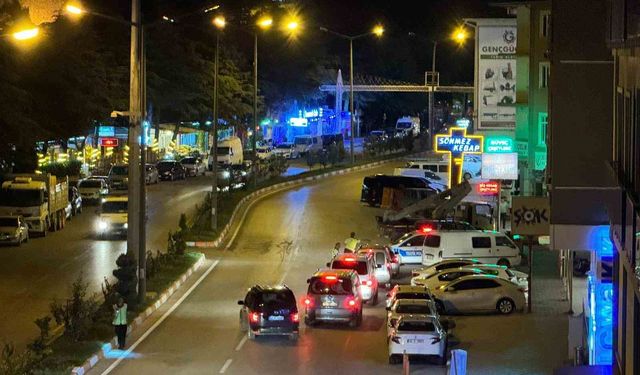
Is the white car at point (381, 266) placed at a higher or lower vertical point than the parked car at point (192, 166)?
lower

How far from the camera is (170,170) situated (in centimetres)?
7138

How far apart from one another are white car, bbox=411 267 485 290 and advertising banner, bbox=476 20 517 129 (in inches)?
866

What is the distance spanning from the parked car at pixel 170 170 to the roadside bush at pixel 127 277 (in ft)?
136

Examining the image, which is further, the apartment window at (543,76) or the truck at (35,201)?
the apartment window at (543,76)

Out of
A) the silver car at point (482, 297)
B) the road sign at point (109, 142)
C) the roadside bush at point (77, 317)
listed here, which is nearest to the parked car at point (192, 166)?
the road sign at point (109, 142)

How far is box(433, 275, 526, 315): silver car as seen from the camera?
31.2 metres

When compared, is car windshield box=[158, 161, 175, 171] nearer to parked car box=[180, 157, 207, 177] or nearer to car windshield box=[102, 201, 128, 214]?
parked car box=[180, 157, 207, 177]

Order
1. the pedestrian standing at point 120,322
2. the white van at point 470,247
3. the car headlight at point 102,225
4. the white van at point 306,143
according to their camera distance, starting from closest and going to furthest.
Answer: the pedestrian standing at point 120,322, the white van at point 470,247, the car headlight at point 102,225, the white van at point 306,143

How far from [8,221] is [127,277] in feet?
54.7

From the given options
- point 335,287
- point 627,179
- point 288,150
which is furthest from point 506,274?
point 288,150

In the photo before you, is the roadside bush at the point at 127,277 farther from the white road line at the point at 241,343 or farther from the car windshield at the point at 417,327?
the car windshield at the point at 417,327

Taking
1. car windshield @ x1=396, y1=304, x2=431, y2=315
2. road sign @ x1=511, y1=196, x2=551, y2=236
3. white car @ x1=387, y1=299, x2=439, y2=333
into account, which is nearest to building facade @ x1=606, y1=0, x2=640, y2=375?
white car @ x1=387, y1=299, x2=439, y2=333

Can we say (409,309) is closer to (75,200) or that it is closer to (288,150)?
(75,200)

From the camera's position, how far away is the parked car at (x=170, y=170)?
233ft
